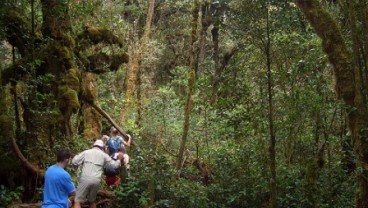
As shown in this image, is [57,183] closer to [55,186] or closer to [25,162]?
[55,186]

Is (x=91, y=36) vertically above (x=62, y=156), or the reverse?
(x=91, y=36)

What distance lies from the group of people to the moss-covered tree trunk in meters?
4.92

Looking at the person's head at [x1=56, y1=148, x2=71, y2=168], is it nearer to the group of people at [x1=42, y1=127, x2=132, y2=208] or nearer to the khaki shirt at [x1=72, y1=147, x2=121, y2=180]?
the group of people at [x1=42, y1=127, x2=132, y2=208]

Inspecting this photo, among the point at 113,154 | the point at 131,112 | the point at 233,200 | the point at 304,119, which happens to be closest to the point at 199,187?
the point at 233,200

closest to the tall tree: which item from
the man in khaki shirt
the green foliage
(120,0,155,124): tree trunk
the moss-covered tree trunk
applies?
the green foliage

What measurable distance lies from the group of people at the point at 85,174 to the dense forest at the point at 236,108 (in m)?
0.43

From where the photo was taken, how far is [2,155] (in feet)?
31.2

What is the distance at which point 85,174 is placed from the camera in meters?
8.55

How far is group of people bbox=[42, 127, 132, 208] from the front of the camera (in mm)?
6441

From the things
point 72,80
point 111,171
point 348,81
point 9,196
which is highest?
point 72,80

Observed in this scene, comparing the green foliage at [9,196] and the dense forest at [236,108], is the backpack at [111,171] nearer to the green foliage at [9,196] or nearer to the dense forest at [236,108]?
the dense forest at [236,108]

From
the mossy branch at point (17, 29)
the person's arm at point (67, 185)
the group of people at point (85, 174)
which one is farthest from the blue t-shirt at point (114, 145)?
the person's arm at point (67, 185)

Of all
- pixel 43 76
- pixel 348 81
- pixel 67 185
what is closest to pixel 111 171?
pixel 43 76

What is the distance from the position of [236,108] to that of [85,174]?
5268mm
